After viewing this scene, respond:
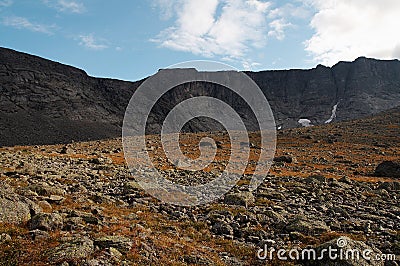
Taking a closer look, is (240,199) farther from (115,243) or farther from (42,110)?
(42,110)

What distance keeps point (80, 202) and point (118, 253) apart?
24.8 ft

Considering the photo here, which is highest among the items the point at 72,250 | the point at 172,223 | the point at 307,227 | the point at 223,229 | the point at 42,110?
the point at 42,110

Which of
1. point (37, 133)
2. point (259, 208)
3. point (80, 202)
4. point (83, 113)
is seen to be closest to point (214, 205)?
point (259, 208)

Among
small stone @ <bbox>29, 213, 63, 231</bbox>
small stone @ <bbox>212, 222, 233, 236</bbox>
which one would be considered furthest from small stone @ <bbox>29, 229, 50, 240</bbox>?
small stone @ <bbox>212, 222, 233, 236</bbox>

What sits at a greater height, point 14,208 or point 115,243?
point 14,208

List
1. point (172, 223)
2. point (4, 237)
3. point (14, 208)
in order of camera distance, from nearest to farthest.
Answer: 1. point (4, 237)
2. point (14, 208)
3. point (172, 223)

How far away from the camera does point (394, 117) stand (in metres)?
127

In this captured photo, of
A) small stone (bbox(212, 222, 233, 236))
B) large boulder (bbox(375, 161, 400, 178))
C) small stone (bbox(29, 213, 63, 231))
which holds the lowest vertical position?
small stone (bbox(212, 222, 233, 236))

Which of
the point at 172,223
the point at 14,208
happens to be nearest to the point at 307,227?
the point at 172,223

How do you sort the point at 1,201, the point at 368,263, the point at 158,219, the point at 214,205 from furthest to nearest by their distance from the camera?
the point at 214,205 < the point at 158,219 < the point at 1,201 < the point at 368,263

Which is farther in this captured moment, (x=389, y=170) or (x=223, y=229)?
(x=389, y=170)

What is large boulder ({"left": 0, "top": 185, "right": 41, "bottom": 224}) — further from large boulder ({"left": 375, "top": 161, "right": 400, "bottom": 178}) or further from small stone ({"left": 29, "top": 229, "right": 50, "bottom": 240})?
large boulder ({"left": 375, "top": 161, "right": 400, "bottom": 178})

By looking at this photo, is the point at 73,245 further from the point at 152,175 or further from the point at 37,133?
the point at 37,133

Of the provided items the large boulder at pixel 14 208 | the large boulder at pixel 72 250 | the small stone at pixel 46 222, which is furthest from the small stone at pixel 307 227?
the large boulder at pixel 14 208
